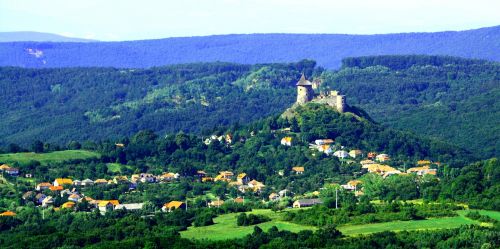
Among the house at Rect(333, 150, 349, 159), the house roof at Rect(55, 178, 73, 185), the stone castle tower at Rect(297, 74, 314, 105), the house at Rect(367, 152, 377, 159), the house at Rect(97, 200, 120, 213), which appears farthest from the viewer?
the stone castle tower at Rect(297, 74, 314, 105)

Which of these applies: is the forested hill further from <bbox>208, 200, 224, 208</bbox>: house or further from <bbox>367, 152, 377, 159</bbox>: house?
<bbox>208, 200, 224, 208</bbox>: house

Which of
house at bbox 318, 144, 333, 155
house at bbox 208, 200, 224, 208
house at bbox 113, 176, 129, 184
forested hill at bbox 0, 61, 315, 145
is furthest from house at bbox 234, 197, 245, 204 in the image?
forested hill at bbox 0, 61, 315, 145

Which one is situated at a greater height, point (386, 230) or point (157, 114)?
point (386, 230)

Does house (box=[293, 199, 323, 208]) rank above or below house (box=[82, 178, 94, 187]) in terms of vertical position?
above

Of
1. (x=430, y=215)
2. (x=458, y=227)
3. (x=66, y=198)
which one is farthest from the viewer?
(x=66, y=198)

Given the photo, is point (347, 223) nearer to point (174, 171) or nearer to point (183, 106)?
point (174, 171)

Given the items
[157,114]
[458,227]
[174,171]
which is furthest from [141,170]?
[157,114]
